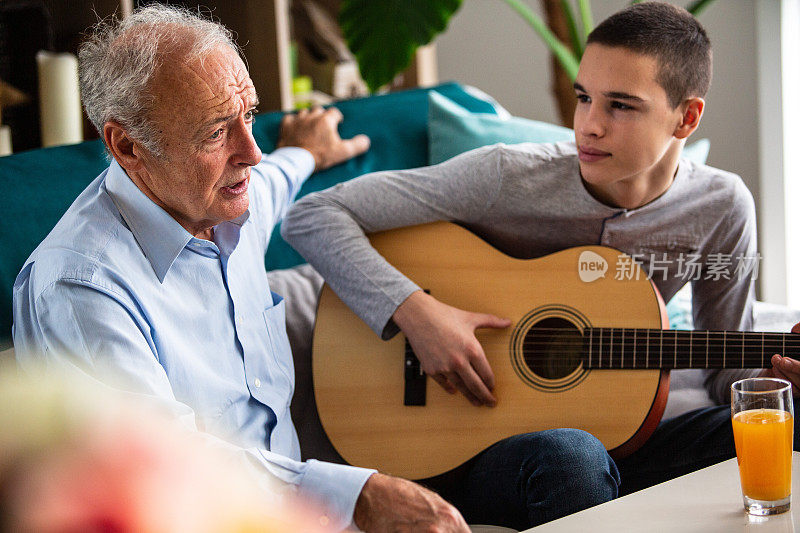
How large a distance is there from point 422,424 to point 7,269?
A: 77 centimetres

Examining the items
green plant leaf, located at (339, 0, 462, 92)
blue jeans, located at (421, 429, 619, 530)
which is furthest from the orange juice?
green plant leaf, located at (339, 0, 462, 92)

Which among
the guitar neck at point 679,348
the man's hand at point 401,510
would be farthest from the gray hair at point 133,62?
the guitar neck at point 679,348

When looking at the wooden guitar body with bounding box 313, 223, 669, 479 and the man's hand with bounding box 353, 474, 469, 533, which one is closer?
the man's hand with bounding box 353, 474, 469, 533

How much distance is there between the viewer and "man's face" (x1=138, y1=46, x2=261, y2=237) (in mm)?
1138

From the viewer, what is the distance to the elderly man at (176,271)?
991 millimetres

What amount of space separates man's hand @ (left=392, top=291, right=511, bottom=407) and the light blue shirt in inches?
9.5

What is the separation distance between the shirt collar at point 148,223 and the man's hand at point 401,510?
46 centimetres

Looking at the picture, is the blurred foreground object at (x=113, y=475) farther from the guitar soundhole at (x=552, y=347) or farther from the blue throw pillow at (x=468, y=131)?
the blue throw pillow at (x=468, y=131)

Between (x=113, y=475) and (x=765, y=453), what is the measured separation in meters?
0.79

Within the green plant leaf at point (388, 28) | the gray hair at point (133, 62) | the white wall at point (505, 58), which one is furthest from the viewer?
the white wall at point (505, 58)

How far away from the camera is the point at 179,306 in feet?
3.92

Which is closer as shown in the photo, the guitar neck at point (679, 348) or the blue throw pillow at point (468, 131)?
the guitar neck at point (679, 348)

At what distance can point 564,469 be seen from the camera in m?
1.23

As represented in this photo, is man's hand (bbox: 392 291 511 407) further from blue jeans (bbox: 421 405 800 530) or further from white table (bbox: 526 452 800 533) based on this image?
white table (bbox: 526 452 800 533)
